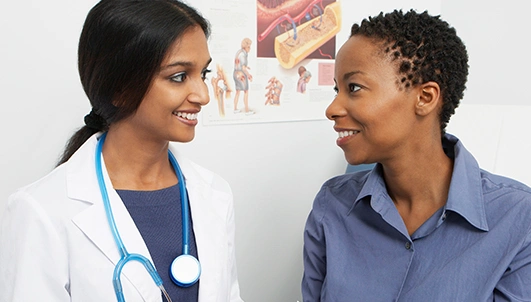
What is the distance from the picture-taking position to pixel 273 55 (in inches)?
64.7

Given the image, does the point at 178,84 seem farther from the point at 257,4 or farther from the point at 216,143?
the point at 257,4

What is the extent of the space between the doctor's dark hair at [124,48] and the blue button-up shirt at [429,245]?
558 mm

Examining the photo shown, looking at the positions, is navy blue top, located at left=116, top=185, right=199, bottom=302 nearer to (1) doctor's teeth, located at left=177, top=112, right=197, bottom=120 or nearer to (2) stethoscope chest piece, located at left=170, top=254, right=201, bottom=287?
(2) stethoscope chest piece, located at left=170, top=254, right=201, bottom=287

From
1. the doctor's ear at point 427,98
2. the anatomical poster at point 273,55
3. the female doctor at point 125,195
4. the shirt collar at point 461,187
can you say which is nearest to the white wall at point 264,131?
the anatomical poster at point 273,55

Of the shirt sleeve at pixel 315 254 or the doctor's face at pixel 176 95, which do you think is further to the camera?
the shirt sleeve at pixel 315 254

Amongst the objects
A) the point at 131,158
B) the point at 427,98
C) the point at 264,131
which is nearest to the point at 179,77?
the point at 131,158

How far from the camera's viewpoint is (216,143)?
1.53 meters

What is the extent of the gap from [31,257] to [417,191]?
803mm

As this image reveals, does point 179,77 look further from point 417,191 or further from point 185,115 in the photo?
point 417,191

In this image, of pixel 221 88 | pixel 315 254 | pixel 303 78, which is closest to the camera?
pixel 315 254

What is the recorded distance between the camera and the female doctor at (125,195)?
826mm

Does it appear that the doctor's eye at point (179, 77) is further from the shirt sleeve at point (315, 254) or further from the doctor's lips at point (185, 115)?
the shirt sleeve at point (315, 254)

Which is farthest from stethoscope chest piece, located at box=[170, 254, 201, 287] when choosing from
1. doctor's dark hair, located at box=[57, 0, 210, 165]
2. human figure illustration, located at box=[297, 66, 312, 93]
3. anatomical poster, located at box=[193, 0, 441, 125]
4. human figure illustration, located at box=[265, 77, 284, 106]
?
human figure illustration, located at box=[297, 66, 312, 93]

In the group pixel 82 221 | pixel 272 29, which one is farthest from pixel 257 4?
pixel 82 221
